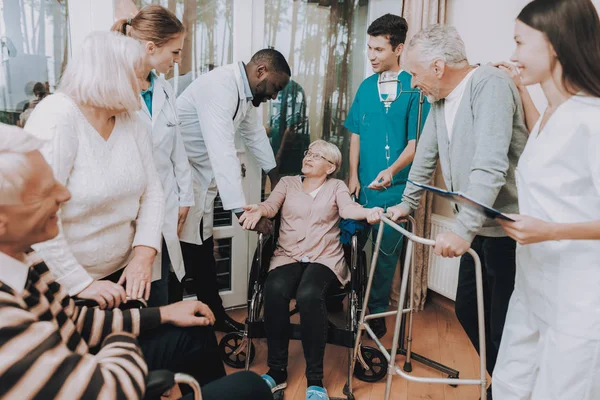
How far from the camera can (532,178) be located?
1.25 meters

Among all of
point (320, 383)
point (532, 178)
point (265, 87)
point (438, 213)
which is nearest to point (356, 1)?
point (265, 87)

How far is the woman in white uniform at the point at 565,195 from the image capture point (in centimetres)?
114

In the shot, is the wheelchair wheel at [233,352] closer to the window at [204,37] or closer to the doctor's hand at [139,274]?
the doctor's hand at [139,274]

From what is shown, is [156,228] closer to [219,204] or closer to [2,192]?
[2,192]

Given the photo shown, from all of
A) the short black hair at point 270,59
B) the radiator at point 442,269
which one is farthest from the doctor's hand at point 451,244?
the radiator at point 442,269

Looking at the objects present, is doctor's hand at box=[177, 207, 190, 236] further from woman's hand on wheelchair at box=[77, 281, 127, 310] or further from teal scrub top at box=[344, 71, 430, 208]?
teal scrub top at box=[344, 71, 430, 208]

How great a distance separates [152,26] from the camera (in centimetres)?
178

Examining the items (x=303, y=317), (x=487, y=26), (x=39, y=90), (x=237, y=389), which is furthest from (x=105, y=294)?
(x=487, y=26)

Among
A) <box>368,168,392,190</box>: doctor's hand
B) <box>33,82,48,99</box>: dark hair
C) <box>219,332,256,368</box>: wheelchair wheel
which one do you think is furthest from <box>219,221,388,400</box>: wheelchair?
<box>33,82,48,99</box>: dark hair

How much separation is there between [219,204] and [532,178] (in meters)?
1.95

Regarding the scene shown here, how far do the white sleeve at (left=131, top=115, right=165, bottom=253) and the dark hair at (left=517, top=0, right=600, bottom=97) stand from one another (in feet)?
4.26

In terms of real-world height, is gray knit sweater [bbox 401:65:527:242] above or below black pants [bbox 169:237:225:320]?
above

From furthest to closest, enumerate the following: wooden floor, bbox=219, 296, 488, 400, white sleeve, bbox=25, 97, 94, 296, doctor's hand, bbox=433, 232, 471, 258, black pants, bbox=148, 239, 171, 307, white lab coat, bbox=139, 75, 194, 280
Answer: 1. wooden floor, bbox=219, 296, 488, 400
2. white lab coat, bbox=139, 75, 194, 280
3. black pants, bbox=148, 239, 171, 307
4. doctor's hand, bbox=433, 232, 471, 258
5. white sleeve, bbox=25, 97, 94, 296

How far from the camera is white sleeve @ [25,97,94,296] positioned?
128 centimetres
